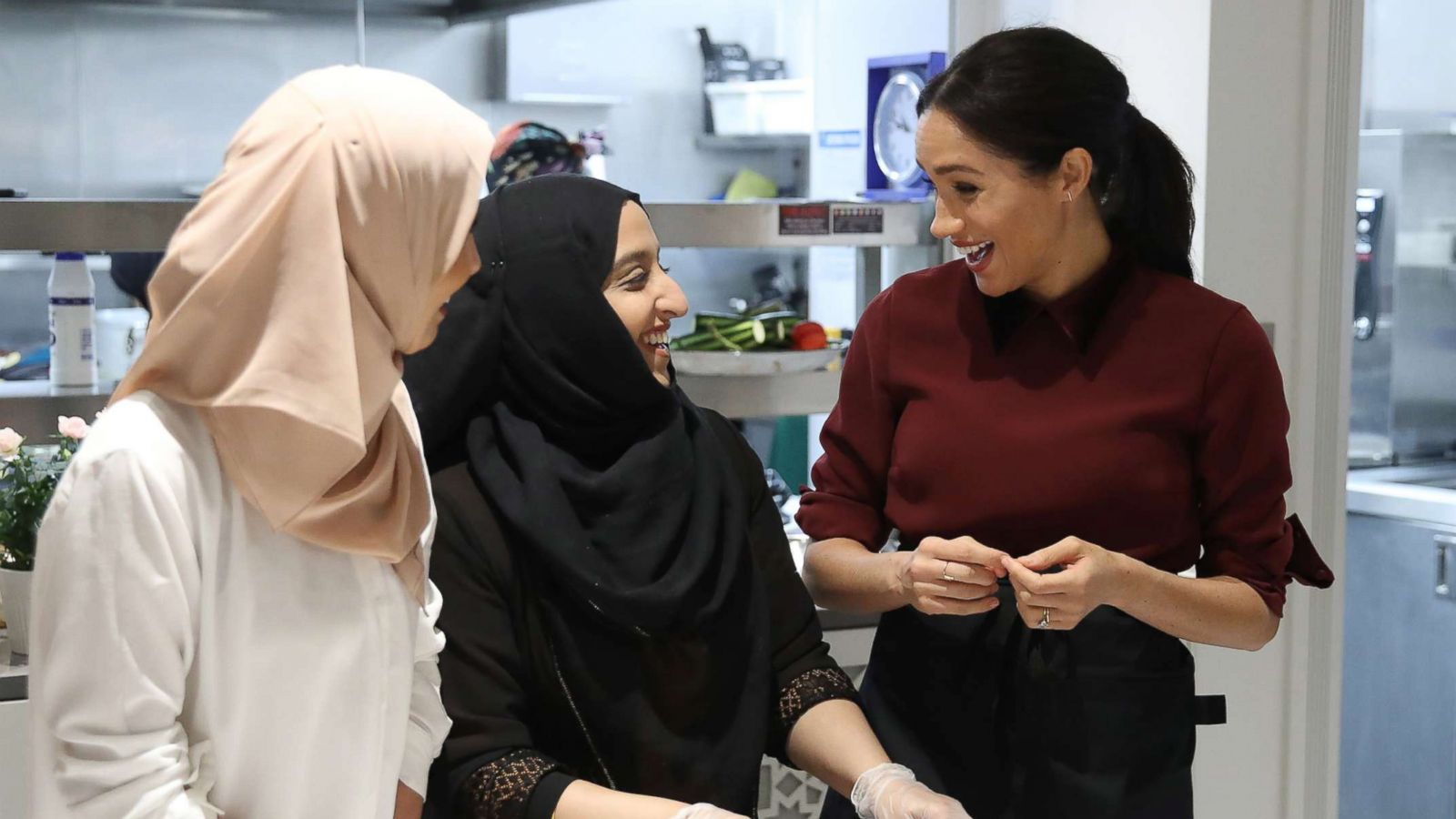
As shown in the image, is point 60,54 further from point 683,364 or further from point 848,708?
point 848,708

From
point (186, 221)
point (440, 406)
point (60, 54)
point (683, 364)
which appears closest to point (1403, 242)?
point (683, 364)

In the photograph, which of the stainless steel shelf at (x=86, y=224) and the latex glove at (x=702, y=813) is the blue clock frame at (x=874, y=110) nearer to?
the stainless steel shelf at (x=86, y=224)

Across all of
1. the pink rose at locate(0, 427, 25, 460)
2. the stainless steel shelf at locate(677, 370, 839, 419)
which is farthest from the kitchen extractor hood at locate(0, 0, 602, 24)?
the pink rose at locate(0, 427, 25, 460)

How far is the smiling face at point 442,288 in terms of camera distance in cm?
124

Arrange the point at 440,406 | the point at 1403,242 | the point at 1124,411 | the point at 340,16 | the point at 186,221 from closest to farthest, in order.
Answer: the point at 186,221 < the point at 440,406 < the point at 1124,411 < the point at 1403,242 < the point at 340,16

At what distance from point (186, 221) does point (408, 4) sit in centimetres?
386

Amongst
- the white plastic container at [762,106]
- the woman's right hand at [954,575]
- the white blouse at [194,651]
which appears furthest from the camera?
the white plastic container at [762,106]

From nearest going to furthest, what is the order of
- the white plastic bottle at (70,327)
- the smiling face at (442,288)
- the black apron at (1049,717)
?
the smiling face at (442,288), the black apron at (1049,717), the white plastic bottle at (70,327)

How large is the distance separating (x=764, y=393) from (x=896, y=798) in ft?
3.60

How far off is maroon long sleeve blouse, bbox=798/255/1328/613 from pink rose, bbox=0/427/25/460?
99cm

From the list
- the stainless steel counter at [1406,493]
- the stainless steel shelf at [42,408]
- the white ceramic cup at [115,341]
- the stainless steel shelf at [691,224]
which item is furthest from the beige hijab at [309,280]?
the stainless steel counter at [1406,493]

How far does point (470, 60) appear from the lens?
4945 mm

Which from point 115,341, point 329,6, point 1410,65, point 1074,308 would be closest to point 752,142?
point 329,6

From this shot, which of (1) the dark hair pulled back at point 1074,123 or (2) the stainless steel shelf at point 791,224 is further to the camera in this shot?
(2) the stainless steel shelf at point 791,224
